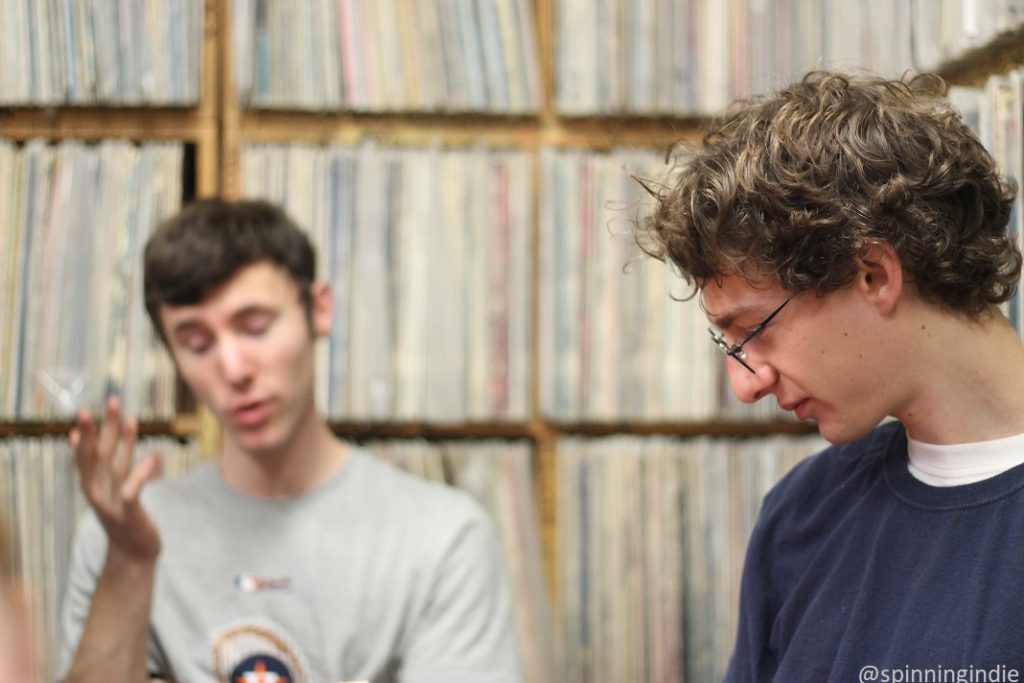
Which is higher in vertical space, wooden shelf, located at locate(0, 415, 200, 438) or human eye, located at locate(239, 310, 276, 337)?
human eye, located at locate(239, 310, 276, 337)

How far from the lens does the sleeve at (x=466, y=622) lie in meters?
1.73

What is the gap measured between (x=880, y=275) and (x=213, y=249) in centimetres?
114

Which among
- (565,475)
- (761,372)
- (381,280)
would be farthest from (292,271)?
(761,372)

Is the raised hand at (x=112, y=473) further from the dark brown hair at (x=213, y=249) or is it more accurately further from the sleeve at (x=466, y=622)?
the sleeve at (x=466, y=622)

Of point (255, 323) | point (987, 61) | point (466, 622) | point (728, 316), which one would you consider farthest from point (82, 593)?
point (987, 61)

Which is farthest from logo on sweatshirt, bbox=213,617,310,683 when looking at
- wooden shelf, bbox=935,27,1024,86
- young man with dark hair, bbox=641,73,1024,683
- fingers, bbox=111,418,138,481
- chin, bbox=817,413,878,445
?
wooden shelf, bbox=935,27,1024,86

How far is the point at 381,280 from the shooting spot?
2174 mm

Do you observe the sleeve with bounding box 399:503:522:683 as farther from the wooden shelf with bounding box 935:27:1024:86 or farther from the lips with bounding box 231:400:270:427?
the wooden shelf with bounding box 935:27:1024:86

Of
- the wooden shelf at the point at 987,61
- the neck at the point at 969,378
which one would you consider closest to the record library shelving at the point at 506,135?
the wooden shelf at the point at 987,61

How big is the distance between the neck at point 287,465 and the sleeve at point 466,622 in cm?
27

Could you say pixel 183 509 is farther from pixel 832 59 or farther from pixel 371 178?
pixel 832 59

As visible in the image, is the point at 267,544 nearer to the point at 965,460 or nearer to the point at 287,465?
Answer: the point at 287,465

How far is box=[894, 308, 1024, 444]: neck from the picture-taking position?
3.46 ft

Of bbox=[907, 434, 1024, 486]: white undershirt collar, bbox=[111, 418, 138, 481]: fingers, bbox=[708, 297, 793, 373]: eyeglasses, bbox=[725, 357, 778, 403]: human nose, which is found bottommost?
bbox=[111, 418, 138, 481]: fingers
